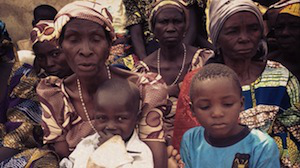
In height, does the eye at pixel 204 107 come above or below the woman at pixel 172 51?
below

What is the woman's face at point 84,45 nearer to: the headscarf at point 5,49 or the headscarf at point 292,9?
the headscarf at point 5,49

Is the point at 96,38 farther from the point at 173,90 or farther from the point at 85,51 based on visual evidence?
the point at 173,90

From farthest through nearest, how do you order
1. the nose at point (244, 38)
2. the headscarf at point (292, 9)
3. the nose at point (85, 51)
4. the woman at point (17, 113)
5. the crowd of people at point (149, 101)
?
the headscarf at point (292, 9) → the woman at point (17, 113) → the nose at point (244, 38) → the nose at point (85, 51) → the crowd of people at point (149, 101)

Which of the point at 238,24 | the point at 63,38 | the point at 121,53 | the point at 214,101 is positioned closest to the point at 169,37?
the point at 121,53

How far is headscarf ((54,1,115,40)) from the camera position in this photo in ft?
9.71

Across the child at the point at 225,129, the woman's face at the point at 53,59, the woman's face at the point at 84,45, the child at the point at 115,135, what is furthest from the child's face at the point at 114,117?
the woman's face at the point at 53,59

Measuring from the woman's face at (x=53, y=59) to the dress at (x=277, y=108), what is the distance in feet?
5.07

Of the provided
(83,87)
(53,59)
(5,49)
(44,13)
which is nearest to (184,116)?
(83,87)

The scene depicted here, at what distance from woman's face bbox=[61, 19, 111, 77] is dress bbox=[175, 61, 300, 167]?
102 cm

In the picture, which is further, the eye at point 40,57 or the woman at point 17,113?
the eye at point 40,57

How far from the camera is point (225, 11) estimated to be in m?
3.22

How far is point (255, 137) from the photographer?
2.54 metres

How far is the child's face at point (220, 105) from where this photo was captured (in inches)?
99.2

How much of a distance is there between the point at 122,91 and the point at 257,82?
1.00m
